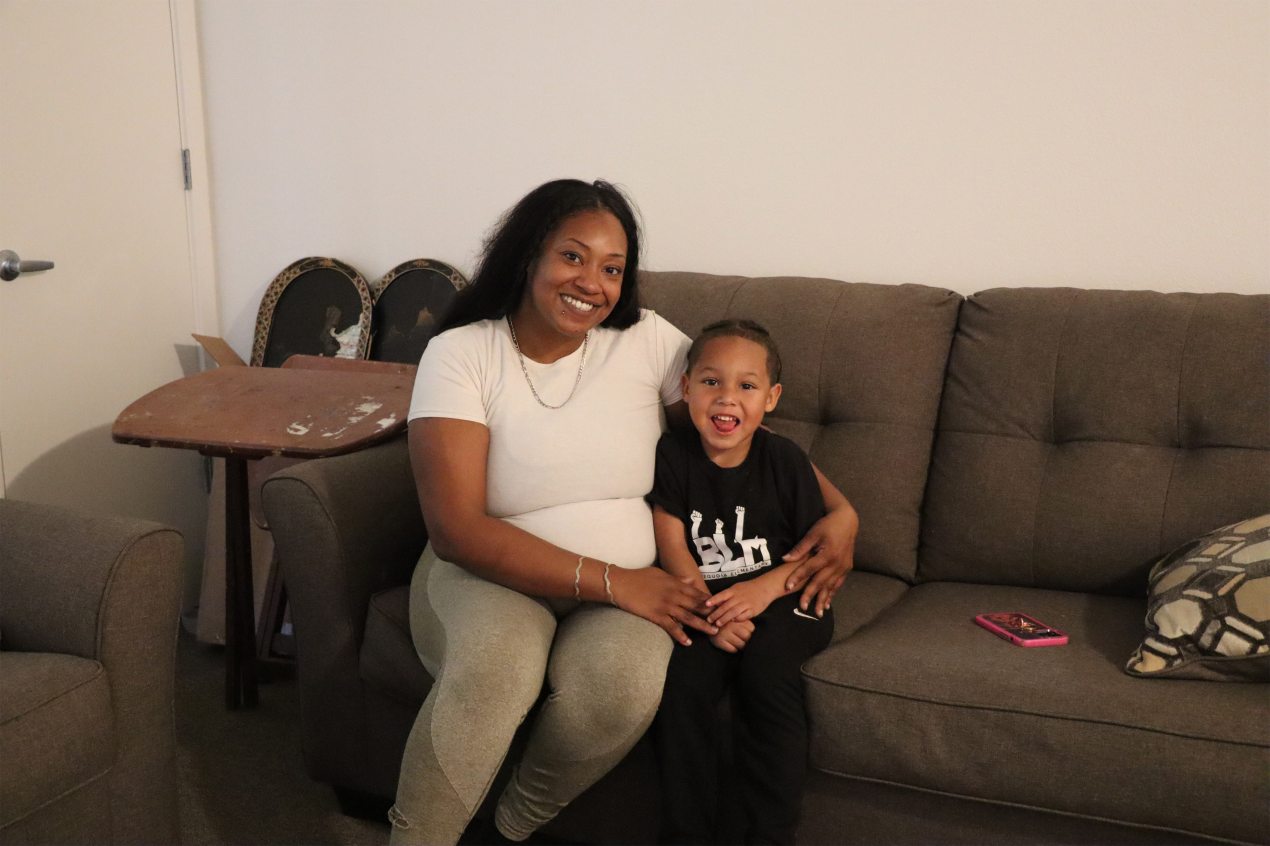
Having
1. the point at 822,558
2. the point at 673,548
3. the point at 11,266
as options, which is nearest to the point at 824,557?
the point at 822,558

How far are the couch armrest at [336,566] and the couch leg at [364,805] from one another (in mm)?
49

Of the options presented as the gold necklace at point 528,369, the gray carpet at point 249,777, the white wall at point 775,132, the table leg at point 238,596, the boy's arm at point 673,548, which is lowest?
the gray carpet at point 249,777

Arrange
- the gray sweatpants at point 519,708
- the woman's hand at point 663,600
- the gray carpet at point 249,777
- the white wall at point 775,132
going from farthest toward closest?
the white wall at point 775,132
the gray carpet at point 249,777
the woman's hand at point 663,600
the gray sweatpants at point 519,708

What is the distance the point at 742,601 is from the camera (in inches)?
69.5

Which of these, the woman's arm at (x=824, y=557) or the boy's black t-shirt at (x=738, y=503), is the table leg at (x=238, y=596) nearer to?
the boy's black t-shirt at (x=738, y=503)

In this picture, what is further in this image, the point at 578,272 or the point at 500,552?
the point at 578,272

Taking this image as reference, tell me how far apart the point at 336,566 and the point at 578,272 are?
2.15 ft

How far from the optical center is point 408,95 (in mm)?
2947

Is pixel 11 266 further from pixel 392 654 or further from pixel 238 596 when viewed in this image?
pixel 392 654

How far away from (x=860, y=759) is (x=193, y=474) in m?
2.25

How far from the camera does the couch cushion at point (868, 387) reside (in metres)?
2.15

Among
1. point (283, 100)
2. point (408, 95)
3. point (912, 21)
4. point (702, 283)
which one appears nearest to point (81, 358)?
point (283, 100)

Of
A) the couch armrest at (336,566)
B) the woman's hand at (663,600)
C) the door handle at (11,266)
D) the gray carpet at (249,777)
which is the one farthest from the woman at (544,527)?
the door handle at (11,266)

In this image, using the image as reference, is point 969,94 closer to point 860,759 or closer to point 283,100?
point 860,759
